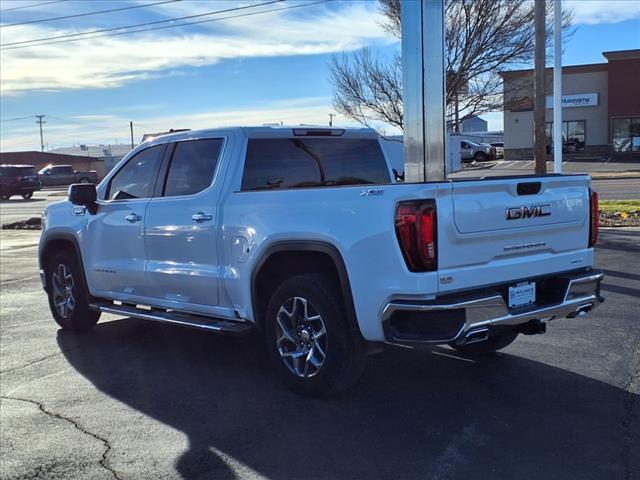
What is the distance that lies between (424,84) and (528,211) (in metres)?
2.16

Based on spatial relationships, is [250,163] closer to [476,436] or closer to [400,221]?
[400,221]

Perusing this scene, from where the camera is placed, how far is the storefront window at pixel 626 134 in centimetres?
4322

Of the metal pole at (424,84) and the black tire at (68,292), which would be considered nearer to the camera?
the metal pole at (424,84)

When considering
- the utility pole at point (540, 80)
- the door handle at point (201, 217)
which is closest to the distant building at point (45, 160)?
the utility pole at point (540, 80)

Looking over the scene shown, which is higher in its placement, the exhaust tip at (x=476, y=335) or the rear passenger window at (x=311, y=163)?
the rear passenger window at (x=311, y=163)

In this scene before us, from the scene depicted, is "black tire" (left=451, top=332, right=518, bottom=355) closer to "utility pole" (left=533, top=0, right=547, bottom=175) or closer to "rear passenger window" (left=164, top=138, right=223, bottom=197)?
"rear passenger window" (left=164, top=138, right=223, bottom=197)

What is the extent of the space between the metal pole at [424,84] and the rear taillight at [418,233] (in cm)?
225

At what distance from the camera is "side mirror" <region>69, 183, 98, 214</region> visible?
6609mm

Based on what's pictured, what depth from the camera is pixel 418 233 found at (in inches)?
159

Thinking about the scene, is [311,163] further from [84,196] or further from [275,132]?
[84,196]

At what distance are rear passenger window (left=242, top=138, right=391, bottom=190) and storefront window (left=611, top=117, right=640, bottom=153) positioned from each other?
138 feet

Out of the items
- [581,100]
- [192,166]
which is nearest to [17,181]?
[192,166]

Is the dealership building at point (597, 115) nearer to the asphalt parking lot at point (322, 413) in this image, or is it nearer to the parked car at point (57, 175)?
the parked car at point (57, 175)

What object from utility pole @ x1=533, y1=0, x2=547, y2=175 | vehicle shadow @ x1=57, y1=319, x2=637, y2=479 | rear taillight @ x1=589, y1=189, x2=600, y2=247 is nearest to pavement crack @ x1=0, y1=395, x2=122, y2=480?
vehicle shadow @ x1=57, y1=319, x2=637, y2=479
